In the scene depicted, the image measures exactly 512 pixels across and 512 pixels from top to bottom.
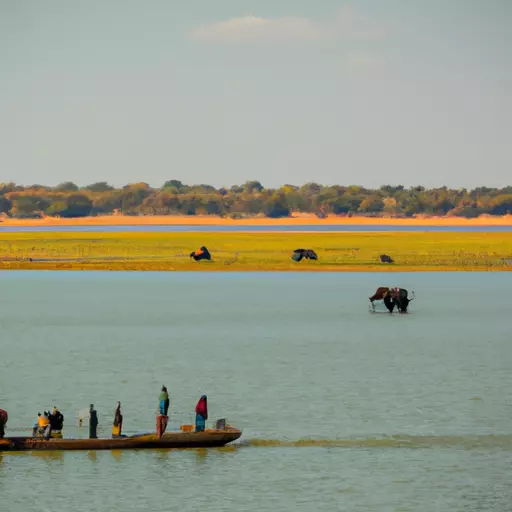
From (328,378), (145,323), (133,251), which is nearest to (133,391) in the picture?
(328,378)

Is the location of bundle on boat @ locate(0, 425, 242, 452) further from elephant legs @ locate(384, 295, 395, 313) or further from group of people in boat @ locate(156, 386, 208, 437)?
elephant legs @ locate(384, 295, 395, 313)

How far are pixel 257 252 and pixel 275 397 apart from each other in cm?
9968

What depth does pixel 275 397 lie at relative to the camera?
54.1 metres

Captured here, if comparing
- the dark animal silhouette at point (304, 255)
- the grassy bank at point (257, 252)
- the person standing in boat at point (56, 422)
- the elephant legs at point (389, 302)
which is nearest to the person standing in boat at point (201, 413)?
the person standing in boat at point (56, 422)

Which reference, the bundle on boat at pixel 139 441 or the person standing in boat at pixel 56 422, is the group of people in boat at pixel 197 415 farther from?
the person standing in boat at pixel 56 422

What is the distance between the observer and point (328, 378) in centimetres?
6062

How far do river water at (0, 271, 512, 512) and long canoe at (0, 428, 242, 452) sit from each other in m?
0.30

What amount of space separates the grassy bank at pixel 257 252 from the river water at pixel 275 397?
24224 millimetres

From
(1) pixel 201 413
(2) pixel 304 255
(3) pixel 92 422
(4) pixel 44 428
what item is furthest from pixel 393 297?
(4) pixel 44 428

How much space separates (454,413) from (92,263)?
8800 centimetres

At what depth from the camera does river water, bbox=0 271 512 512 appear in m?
37.9

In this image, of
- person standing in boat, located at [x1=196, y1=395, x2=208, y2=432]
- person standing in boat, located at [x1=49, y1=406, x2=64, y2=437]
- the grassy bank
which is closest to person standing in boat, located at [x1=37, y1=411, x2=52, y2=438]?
person standing in boat, located at [x1=49, y1=406, x2=64, y2=437]

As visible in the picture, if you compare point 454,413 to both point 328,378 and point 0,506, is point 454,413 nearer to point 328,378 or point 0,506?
point 328,378

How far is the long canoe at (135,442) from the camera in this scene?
136 ft
